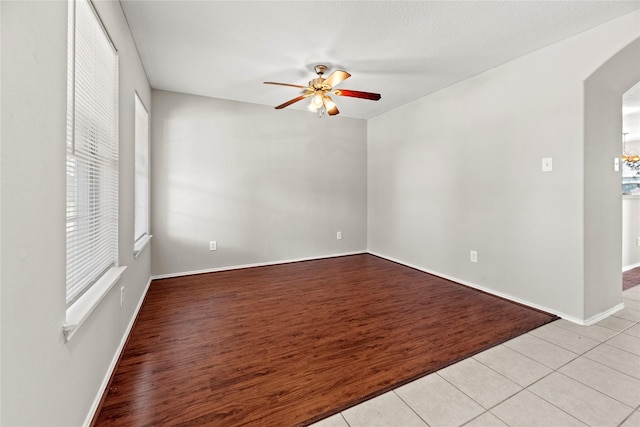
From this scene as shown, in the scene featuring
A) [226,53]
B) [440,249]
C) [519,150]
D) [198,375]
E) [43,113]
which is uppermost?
[226,53]

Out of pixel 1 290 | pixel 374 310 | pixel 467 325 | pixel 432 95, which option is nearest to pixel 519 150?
pixel 432 95

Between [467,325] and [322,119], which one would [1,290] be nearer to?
[467,325]

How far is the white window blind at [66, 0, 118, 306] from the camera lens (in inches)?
50.2

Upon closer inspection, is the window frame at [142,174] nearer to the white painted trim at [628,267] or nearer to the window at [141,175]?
the window at [141,175]

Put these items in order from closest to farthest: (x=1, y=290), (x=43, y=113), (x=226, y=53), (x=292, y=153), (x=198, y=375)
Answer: (x=1, y=290) → (x=43, y=113) → (x=198, y=375) → (x=226, y=53) → (x=292, y=153)

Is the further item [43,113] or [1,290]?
[43,113]

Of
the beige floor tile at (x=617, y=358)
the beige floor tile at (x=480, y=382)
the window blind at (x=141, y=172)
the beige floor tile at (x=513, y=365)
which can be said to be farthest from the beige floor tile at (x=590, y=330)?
the window blind at (x=141, y=172)

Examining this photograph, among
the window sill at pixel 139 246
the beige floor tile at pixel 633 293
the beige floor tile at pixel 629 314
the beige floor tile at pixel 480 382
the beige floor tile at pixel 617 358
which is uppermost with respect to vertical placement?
the window sill at pixel 139 246

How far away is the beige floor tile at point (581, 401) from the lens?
1.38 meters

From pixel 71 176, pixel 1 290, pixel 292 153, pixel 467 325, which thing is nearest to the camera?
pixel 1 290

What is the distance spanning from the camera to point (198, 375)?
1708 mm

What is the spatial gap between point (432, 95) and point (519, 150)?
57.2 inches

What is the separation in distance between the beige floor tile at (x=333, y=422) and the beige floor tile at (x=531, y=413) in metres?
0.80

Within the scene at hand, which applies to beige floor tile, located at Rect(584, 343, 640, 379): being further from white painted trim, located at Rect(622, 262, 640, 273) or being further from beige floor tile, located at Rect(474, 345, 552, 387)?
white painted trim, located at Rect(622, 262, 640, 273)
